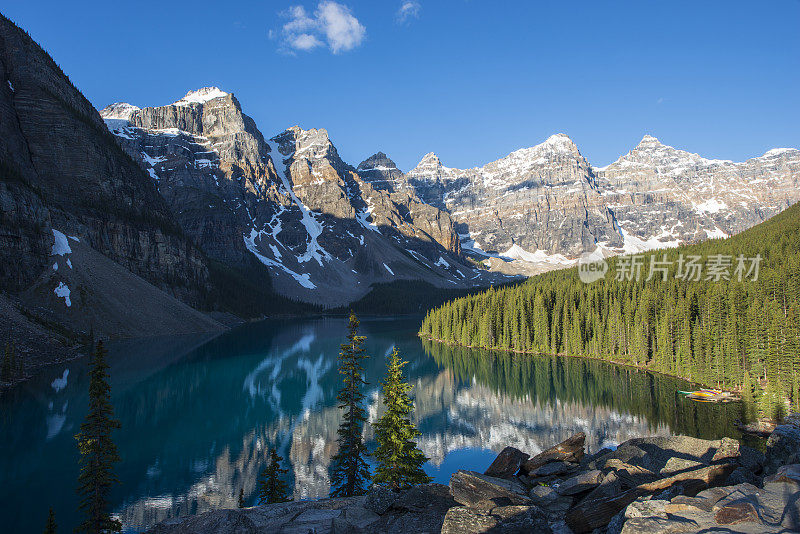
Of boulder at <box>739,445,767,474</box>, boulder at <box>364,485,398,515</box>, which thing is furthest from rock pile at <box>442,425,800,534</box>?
boulder at <box>364,485,398,515</box>

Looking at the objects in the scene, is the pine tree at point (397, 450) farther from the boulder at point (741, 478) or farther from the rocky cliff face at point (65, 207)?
the rocky cliff face at point (65, 207)

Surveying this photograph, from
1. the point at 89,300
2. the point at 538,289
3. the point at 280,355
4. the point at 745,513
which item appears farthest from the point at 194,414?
the point at 538,289

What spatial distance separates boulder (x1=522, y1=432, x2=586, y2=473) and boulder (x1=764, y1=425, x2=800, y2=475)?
5603 mm

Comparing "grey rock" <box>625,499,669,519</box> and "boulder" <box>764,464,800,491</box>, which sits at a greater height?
Result: "boulder" <box>764,464,800,491</box>

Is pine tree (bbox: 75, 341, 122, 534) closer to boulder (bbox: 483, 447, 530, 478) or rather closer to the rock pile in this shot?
the rock pile

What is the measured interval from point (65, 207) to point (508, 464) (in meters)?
126

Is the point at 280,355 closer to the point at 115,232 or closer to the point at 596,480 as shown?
the point at 115,232

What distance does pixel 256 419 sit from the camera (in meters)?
43.5

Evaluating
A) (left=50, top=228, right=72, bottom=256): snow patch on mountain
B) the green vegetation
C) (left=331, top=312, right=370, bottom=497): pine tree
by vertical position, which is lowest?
the green vegetation

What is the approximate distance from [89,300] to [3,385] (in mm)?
38156

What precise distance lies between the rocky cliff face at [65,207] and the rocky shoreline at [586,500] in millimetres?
67533

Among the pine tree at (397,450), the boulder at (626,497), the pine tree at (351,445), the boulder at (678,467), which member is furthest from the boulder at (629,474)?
the pine tree at (351,445)

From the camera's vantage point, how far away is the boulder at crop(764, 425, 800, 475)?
13152 mm

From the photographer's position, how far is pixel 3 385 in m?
49.6
